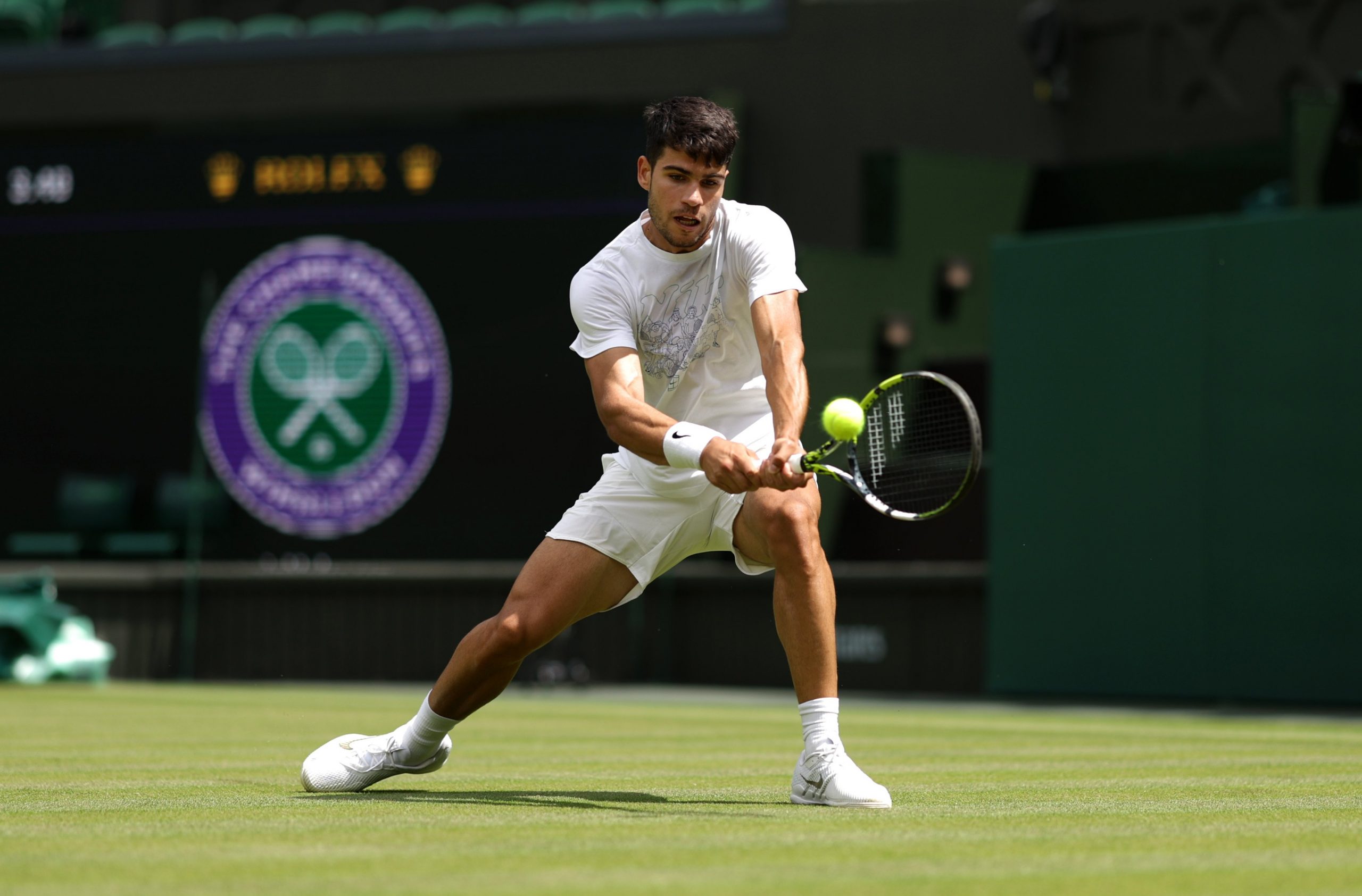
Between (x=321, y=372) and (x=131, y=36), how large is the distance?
446 cm

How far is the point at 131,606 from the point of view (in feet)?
59.1

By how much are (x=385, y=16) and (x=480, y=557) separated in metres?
5.71

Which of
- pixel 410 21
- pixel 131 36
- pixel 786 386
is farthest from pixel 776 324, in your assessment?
pixel 131 36

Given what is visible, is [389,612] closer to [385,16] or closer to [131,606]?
[131,606]

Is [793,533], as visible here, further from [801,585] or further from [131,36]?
[131,36]

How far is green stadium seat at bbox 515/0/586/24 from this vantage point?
1838cm

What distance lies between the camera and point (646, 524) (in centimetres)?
584

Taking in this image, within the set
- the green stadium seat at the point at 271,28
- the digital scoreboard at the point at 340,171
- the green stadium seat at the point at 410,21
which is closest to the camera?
the digital scoreboard at the point at 340,171

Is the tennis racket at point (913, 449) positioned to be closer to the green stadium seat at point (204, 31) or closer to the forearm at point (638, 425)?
the forearm at point (638, 425)

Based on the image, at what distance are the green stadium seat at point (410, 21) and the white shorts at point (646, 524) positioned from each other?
1339 centimetres

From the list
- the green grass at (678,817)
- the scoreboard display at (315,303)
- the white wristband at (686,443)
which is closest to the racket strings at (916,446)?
the white wristband at (686,443)

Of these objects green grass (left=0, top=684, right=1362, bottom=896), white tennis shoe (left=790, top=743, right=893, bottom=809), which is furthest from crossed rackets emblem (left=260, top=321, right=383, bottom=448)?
white tennis shoe (left=790, top=743, right=893, bottom=809)

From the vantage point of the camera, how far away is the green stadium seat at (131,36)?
19.4 m

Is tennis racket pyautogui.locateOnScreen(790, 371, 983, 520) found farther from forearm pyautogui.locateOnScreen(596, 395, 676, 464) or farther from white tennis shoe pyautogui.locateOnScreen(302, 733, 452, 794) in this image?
white tennis shoe pyautogui.locateOnScreen(302, 733, 452, 794)
